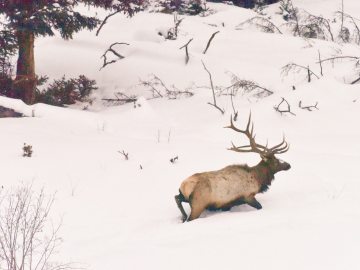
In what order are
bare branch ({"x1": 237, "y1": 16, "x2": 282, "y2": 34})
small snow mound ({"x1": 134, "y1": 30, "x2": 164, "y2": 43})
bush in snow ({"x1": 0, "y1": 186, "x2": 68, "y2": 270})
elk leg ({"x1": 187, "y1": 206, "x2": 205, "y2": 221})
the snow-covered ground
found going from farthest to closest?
1. bare branch ({"x1": 237, "y1": 16, "x2": 282, "y2": 34})
2. small snow mound ({"x1": 134, "y1": 30, "x2": 164, "y2": 43})
3. elk leg ({"x1": 187, "y1": 206, "x2": 205, "y2": 221})
4. the snow-covered ground
5. bush in snow ({"x1": 0, "y1": 186, "x2": 68, "y2": 270})

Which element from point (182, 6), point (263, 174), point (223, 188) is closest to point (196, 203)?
point (223, 188)

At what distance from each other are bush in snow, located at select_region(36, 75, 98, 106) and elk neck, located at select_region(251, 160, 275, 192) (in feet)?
24.2

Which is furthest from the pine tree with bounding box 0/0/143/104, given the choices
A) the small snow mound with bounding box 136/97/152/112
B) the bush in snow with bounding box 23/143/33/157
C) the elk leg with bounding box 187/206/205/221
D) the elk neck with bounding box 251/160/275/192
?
the elk leg with bounding box 187/206/205/221

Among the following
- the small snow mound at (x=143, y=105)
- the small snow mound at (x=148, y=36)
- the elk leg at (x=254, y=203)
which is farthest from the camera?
the small snow mound at (x=148, y=36)

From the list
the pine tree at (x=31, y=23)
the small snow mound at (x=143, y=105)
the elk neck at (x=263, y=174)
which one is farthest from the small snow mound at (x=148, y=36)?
the elk neck at (x=263, y=174)

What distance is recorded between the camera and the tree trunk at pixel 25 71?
11344mm

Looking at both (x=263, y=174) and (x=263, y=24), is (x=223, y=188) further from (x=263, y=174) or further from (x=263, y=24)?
(x=263, y=24)

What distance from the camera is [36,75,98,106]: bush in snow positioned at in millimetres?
12680

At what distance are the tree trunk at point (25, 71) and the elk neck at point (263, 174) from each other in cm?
681

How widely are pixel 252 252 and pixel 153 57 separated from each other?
34.8 feet

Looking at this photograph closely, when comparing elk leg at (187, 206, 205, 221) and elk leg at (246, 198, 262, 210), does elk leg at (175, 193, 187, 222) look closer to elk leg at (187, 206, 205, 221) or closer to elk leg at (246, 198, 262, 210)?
elk leg at (187, 206, 205, 221)

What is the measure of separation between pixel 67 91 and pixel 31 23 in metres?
2.95

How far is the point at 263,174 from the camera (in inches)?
255

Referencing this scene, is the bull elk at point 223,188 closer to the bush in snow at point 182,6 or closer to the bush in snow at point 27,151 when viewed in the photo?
the bush in snow at point 27,151
